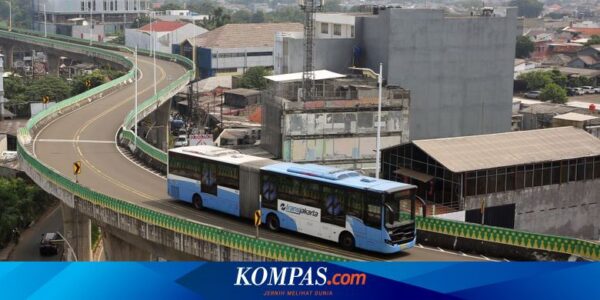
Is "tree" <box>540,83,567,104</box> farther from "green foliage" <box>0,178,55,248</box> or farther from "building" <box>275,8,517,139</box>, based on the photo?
"green foliage" <box>0,178,55,248</box>

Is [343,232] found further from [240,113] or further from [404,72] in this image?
[240,113]

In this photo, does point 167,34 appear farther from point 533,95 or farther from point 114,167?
point 114,167

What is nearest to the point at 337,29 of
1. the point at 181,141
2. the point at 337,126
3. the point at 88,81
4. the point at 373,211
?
the point at 181,141

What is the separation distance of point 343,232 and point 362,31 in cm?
4326

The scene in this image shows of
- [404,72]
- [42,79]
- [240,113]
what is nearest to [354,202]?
[404,72]

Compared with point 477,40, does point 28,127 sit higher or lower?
lower

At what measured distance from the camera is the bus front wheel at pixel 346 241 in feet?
98.3

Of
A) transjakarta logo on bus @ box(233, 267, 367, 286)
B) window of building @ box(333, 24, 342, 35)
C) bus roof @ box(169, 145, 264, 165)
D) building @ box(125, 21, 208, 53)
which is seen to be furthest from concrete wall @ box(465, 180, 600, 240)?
building @ box(125, 21, 208, 53)

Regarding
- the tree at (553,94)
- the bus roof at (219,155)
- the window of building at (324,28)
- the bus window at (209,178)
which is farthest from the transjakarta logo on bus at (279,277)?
the tree at (553,94)

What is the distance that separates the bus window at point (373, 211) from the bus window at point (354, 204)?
31cm

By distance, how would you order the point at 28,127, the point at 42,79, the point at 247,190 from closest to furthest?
the point at 247,190, the point at 28,127, the point at 42,79

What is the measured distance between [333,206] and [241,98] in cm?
7463

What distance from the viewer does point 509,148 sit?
154 feet

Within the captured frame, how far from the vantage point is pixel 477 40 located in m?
70.1
